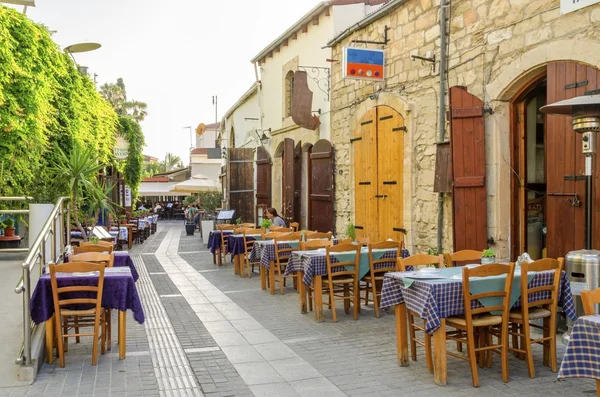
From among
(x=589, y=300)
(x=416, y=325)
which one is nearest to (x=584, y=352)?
(x=589, y=300)

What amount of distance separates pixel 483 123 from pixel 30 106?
25.8 feet

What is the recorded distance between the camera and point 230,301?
8.12 meters

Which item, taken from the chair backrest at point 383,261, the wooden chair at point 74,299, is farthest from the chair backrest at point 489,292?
the wooden chair at point 74,299

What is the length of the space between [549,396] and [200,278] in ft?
24.3

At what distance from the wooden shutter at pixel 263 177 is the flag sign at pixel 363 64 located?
6.97 meters

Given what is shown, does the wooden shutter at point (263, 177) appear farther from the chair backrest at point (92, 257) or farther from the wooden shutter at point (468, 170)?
the chair backrest at point (92, 257)

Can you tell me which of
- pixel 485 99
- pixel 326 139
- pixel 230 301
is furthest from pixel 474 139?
pixel 326 139

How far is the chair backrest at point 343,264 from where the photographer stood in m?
6.65

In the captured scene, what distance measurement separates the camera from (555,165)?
629 centimetres

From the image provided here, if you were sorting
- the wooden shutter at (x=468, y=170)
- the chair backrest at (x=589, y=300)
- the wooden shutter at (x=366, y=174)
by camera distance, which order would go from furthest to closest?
the wooden shutter at (x=366, y=174) < the wooden shutter at (x=468, y=170) < the chair backrest at (x=589, y=300)

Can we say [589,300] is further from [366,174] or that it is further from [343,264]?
[366,174]

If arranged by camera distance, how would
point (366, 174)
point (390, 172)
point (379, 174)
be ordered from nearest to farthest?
point (390, 172) < point (379, 174) < point (366, 174)

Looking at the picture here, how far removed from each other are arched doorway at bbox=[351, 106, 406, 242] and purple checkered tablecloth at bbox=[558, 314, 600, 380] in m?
5.99

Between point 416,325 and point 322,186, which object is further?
point 322,186
